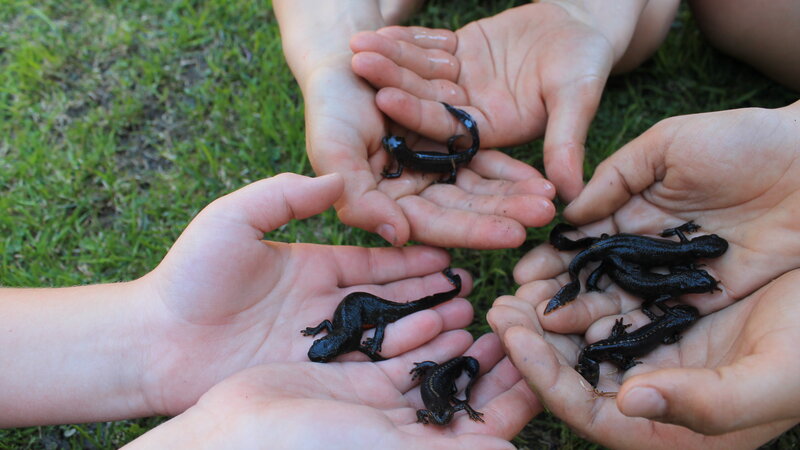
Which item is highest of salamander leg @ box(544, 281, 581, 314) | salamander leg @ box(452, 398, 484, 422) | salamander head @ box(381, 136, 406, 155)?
salamander head @ box(381, 136, 406, 155)

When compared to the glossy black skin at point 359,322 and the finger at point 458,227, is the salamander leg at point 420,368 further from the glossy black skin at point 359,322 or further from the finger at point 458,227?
the finger at point 458,227

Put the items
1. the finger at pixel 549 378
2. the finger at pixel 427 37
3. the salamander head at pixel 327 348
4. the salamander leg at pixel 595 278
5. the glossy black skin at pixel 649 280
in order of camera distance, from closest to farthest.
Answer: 1. the finger at pixel 549 378
2. the salamander head at pixel 327 348
3. the glossy black skin at pixel 649 280
4. the salamander leg at pixel 595 278
5. the finger at pixel 427 37

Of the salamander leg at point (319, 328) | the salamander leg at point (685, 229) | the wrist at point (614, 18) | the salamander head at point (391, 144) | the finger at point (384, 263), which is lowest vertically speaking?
the salamander leg at point (319, 328)

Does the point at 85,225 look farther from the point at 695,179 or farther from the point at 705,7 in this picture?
the point at 705,7

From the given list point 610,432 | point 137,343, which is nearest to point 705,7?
point 610,432

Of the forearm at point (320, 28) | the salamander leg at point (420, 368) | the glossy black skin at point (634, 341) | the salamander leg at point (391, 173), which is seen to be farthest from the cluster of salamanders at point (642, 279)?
the forearm at point (320, 28)

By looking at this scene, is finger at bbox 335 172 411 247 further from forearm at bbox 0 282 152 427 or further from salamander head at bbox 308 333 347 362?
forearm at bbox 0 282 152 427

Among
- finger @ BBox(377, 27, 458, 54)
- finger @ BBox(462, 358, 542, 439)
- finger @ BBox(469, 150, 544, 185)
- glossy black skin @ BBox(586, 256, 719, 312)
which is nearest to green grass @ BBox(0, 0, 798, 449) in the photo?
finger @ BBox(469, 150, 544, 185)
